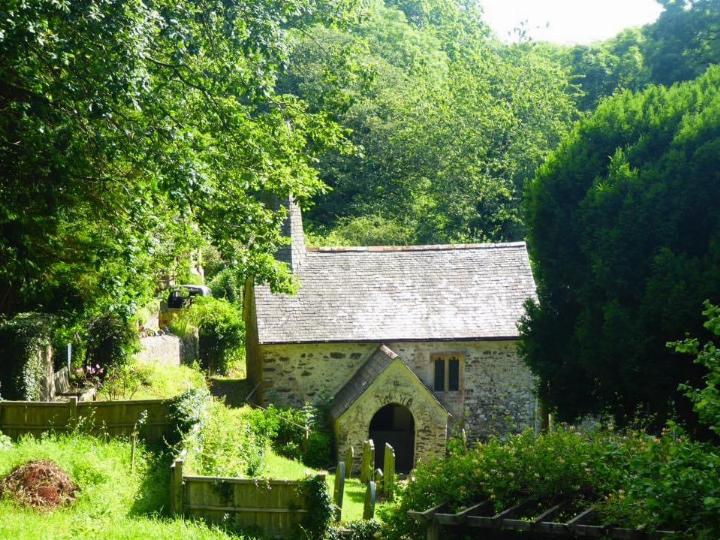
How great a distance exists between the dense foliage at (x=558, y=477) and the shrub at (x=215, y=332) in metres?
19.6

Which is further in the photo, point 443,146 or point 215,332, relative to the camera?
point 443,146

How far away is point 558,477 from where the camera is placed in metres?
11.4

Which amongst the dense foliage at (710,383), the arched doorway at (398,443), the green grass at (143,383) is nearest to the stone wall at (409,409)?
the arched doorway at (398,443)

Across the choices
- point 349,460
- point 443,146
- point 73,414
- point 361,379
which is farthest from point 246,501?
point 443,146

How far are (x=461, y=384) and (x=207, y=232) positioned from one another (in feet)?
44.1

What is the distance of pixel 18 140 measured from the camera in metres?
12.8

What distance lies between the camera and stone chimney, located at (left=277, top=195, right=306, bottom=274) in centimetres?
2756

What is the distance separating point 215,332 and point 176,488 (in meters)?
18.1

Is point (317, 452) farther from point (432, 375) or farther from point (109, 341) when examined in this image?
point (109, 341)

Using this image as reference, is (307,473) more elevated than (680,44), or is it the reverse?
(680,44)

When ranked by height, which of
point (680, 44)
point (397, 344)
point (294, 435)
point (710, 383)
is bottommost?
point (294, 435)

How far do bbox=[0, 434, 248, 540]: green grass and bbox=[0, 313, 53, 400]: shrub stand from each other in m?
2.87

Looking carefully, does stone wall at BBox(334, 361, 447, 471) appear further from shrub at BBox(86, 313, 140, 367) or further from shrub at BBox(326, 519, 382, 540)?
shrub at BBox(326, 519, 382, 540)

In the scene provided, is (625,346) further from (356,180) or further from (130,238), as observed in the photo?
(356,180)
